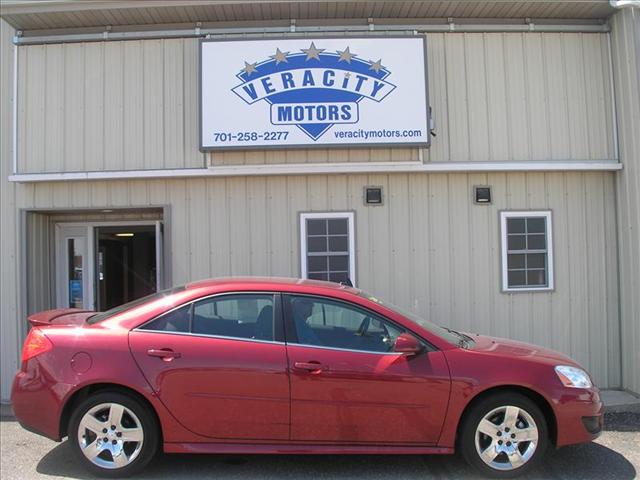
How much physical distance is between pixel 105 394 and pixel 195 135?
365 centimetres

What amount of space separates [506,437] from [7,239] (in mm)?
6114

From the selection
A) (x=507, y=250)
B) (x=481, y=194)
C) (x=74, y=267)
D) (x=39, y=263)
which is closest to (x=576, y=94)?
(x=481, y=194)

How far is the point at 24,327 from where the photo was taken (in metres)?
6.91

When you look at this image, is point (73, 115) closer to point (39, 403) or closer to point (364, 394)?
point (39, 403)

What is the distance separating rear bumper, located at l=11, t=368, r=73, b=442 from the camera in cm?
423

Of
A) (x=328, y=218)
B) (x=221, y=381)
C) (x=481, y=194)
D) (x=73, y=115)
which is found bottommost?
(x=221, y=381)

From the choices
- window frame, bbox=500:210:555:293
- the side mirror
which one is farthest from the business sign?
the side mirror

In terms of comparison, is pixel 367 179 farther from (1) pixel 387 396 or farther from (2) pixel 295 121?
(1) pixel 387 396

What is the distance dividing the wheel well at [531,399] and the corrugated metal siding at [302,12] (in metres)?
4.63

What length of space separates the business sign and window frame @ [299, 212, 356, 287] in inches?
33.3

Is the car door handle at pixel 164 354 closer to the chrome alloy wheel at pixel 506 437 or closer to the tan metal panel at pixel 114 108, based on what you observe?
the chrome alloy wheel at pixel 506 437

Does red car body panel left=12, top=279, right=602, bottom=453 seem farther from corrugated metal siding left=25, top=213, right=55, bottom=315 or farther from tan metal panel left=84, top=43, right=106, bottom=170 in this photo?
tan metal panel left=84, top=43, right=106, bottom=170

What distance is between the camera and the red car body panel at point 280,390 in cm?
419

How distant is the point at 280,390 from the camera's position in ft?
13.7
